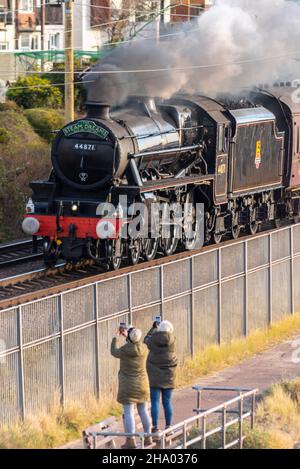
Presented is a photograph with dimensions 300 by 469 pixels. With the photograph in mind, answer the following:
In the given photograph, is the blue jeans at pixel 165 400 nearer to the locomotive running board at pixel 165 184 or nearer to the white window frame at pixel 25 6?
the locomotive running board at pixel 165 184

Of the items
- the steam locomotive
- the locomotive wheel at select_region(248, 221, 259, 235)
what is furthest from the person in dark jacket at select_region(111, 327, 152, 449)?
the locomotive wheel at select_region(248, 221, 259, 235)

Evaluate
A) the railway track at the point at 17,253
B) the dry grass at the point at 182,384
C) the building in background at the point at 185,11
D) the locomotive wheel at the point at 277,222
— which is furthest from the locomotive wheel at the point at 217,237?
the building in background at the point at 185,11

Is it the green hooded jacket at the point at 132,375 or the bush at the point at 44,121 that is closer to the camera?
the green hooded jacket at the point at 132,375

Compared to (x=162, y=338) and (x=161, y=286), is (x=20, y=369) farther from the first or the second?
(x=161, y=286)

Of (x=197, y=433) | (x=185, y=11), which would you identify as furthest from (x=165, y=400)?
(x=185, y=11)

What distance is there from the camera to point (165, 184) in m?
22.7

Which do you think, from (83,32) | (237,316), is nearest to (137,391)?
(237,316)

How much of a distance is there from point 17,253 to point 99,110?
447 centimetres

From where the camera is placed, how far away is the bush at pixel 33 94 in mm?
41219

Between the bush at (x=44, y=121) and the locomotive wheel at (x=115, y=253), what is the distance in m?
15.8

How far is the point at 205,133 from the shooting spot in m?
24.8

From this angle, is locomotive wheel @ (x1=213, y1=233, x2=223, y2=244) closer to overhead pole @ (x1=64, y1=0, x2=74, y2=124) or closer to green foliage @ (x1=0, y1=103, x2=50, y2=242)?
overhead pole @ (x1=64, y1=0, x2=74, y2=124)
